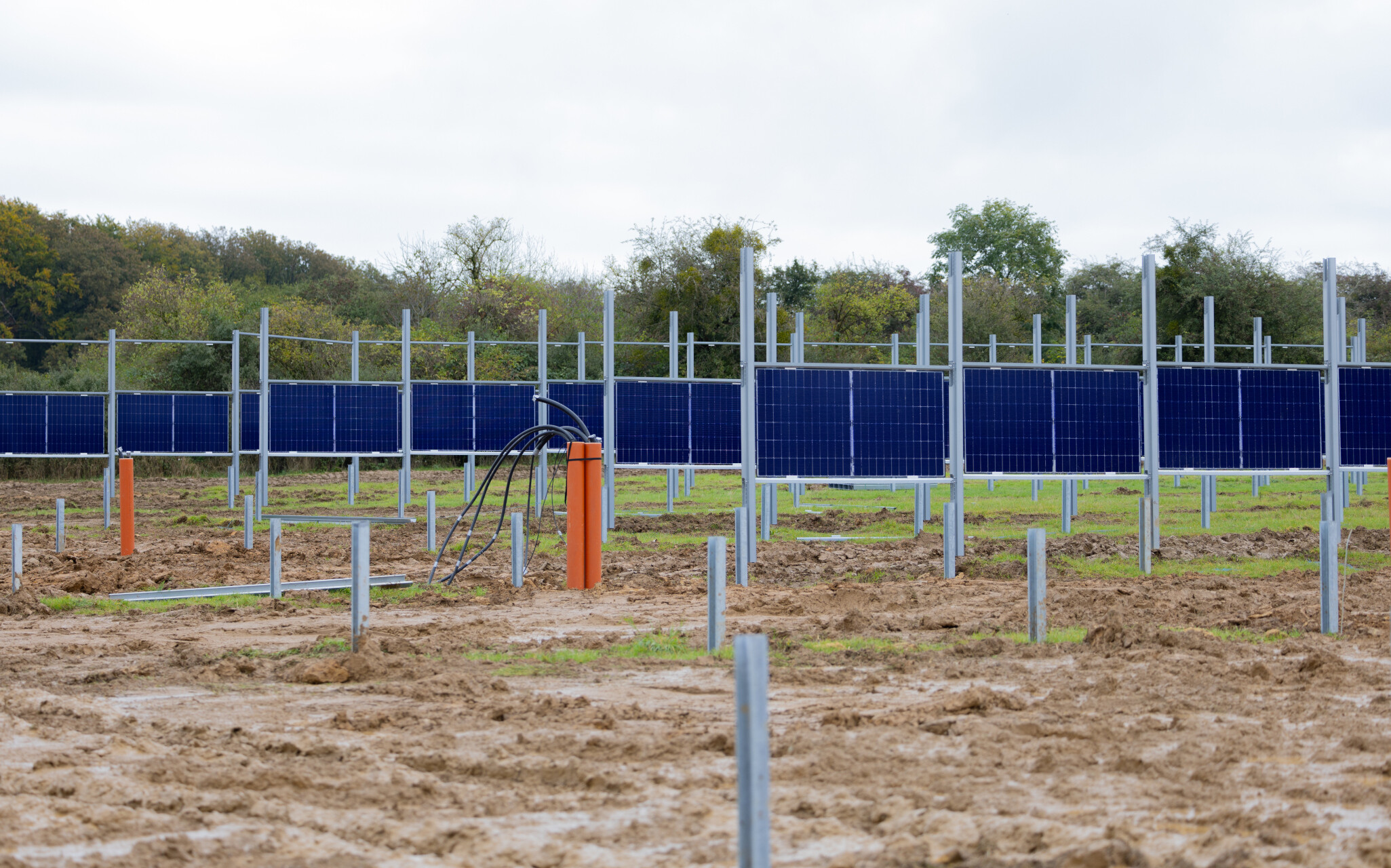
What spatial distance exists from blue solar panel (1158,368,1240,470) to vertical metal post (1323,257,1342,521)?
1.17 m

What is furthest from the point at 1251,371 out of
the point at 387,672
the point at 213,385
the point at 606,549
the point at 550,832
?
the point at 213,385

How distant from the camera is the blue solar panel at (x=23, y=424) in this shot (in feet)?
86.4

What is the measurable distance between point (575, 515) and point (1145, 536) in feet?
22.4

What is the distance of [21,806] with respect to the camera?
5.46 meters

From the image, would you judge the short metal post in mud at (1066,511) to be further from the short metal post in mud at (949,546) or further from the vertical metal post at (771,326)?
the short metal post in mud at (949,546)

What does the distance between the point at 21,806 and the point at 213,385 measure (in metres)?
34.8

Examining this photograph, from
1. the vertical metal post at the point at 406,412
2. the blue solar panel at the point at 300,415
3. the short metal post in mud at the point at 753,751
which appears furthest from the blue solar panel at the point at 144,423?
the short metal post in mud at the point at 753,751

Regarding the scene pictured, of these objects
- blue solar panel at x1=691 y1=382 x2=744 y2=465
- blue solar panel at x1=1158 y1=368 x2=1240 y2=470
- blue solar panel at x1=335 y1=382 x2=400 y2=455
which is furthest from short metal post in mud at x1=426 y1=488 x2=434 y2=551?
blue solar panel at x1=1158 y1=368 x2=1240 y2=470

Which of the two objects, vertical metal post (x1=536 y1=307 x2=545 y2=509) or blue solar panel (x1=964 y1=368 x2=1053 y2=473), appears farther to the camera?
vertical metal post (x1=536 y1=307 x2=545 y2=509)

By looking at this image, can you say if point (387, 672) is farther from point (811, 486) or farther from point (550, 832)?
point (811, 486)

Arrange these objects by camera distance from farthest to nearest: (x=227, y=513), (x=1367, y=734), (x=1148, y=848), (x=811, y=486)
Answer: (x=811, y=486), (x=227, y=513), (x=1367, y=734), (x=1148, y=848)

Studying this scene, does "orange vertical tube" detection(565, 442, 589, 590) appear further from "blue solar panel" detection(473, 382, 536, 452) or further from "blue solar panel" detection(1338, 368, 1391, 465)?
"blue solar panel" detection(473, 382, 536, 452)

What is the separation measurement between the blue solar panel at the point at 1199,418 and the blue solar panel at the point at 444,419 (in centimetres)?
1352

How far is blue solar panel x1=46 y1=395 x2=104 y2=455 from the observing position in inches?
1045
